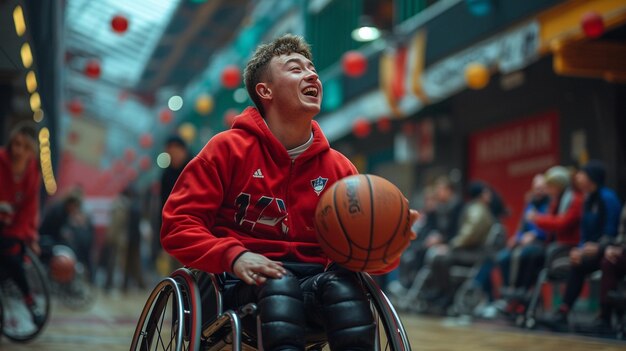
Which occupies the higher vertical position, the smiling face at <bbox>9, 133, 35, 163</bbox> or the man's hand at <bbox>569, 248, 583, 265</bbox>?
the smiling face at <bbox>9, 133, 35, 163</bbox>

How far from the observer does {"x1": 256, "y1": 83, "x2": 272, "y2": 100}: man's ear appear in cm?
308

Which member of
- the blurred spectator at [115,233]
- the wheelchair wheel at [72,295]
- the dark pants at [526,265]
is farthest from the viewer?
the blurred spectator at [115,233]

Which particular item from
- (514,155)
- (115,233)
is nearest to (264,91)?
(514,155)

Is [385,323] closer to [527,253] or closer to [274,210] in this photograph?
[274,210]

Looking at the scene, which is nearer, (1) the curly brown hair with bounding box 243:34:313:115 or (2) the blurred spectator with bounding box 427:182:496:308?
(1) the curly brown hair with bounding box 243:34:313:115

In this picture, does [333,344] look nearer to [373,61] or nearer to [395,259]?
[395,259]

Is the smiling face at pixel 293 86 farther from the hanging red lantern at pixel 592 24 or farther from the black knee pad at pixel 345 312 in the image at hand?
the hanging red lantern at pixel 592 24

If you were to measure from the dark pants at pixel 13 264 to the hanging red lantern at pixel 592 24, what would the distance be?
5.91 m

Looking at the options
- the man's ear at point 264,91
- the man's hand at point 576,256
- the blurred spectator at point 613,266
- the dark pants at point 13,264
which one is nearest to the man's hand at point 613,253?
the blurred spectator at point 613,266

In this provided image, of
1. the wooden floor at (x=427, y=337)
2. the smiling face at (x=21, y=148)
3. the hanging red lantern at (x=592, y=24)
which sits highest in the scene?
the hanging red lantern at (x=592, y=24)

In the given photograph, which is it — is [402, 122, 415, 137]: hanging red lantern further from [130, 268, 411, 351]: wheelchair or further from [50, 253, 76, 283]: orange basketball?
[130, 268, 411, 351]: wheelchair

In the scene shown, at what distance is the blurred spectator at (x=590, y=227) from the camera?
820cm

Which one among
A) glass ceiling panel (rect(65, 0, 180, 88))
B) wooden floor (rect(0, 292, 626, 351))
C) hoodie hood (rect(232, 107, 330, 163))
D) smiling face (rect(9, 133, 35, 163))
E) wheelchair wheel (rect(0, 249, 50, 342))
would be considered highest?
glass ceiling panel (rect(65, 0, 180, 88))

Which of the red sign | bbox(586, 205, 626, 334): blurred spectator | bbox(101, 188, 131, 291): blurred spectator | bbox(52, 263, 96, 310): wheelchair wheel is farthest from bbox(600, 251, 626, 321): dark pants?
bbox(101, 188, 131, 291): blurred spectator
